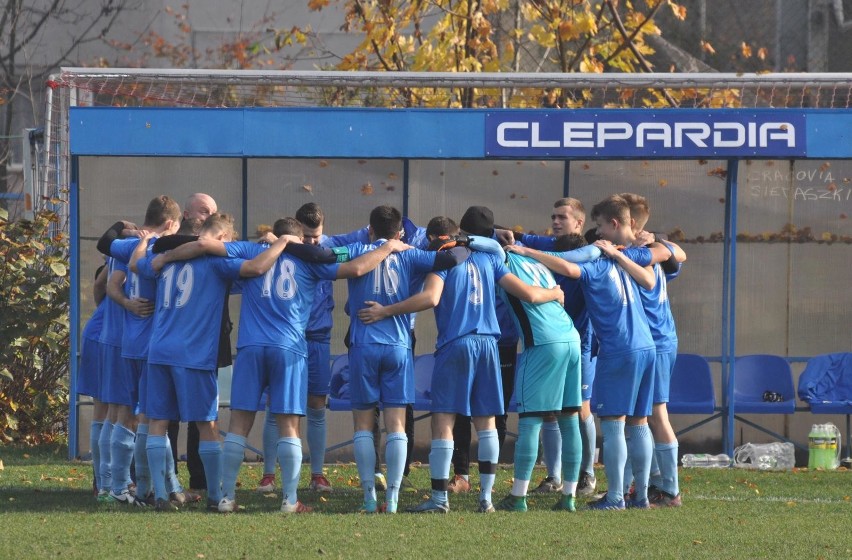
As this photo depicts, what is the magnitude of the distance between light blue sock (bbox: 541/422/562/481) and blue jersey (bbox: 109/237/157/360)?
2.46 metres

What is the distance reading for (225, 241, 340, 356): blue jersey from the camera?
22.4 ft

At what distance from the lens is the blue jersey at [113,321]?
7.31 m

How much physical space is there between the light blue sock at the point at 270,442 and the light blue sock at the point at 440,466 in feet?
4.28

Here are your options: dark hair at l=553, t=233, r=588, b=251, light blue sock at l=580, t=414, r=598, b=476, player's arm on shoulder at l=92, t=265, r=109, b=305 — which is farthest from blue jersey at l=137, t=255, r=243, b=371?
light blue sock at l=580, t=414, r=598, b=476

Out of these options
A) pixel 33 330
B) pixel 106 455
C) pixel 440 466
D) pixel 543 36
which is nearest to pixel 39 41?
pixel 543 36

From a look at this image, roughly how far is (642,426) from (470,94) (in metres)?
5.72

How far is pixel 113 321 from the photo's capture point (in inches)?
289

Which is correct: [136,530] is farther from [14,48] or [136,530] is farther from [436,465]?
[14,48]

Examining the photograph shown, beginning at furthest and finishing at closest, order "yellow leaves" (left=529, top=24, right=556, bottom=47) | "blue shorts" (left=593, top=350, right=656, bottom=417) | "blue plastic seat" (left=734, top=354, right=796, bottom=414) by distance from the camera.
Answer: "yellow leaves" (left=529, top=24, right=556, bottom=47) → "blue plastic seat" (left=734, top=354, right=796, bottom=414) → "blue shorts" (left=593, top=350, right=656, bottom=417)

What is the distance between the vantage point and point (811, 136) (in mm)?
9438

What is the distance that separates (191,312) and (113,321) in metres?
0.73

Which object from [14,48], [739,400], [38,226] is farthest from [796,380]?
[14,48]

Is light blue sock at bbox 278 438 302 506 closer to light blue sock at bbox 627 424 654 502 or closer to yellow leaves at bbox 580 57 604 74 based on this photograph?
light blue sock at bbox 627 424 654 502

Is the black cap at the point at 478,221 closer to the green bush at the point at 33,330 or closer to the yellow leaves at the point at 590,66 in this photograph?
the green bush at the point at 33,330
